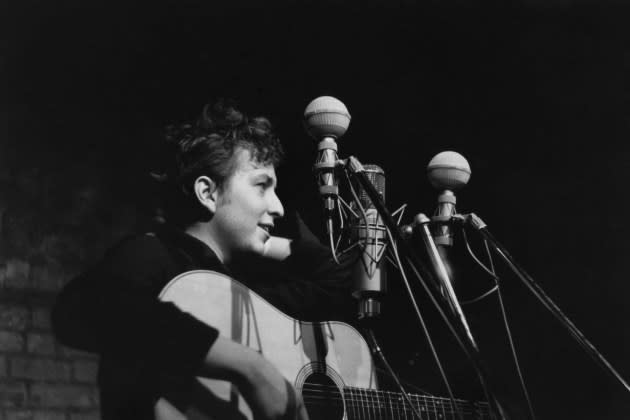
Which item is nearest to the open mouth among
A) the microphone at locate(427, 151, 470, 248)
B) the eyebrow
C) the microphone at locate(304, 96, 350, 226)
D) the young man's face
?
the young man's face

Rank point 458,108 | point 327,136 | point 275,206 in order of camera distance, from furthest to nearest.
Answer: point 458,108 → point 275,206 → point 327,136

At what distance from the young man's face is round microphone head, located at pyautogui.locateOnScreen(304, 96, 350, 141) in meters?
0.19

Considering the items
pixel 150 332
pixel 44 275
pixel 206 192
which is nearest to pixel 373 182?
pixel 206 192

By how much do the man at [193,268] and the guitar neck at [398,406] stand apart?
0.57ft

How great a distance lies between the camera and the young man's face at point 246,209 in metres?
1.98

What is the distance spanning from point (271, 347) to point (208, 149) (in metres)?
0.53

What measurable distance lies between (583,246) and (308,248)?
1.13 m

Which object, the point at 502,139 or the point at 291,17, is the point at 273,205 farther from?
the point at 502,139

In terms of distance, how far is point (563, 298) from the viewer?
108 inches

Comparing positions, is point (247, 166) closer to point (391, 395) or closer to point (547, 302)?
point (391, 395)

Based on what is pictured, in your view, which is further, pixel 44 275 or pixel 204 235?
pixel 204 235

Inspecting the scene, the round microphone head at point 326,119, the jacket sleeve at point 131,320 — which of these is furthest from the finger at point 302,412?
the round microphone head at point 326,119

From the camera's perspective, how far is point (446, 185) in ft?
7.08

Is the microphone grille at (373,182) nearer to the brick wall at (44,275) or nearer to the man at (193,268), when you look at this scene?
the man at (193,268)
